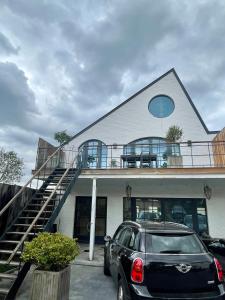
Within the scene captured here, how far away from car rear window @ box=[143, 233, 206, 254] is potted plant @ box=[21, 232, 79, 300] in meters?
1.54

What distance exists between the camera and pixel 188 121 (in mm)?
12633

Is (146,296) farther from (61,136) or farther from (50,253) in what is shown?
(61,136)

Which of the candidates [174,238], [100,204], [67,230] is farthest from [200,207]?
[174,238]

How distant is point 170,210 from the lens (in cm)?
1026

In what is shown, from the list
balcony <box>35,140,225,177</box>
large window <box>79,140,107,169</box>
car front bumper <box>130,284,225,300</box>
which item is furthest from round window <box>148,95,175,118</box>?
car front bumper <box>130,284,225,300</box>

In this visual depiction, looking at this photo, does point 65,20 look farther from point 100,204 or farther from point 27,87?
point 100,204

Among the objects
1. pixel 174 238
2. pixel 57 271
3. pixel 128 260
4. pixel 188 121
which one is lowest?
pixel 57 271

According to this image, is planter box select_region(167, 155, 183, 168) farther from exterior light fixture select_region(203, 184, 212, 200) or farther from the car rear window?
the car rear window

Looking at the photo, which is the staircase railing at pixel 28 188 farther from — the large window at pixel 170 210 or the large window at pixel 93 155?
the large window at pixel 170 210

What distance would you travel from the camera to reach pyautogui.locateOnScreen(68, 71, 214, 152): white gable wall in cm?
1262

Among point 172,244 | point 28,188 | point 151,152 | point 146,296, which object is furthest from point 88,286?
point 151,152

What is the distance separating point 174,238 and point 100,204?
768 centimetres

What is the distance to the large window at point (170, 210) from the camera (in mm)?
10039

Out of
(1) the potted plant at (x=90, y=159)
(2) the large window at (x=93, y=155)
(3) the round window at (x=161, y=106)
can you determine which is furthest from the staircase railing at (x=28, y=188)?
(3) the round window at (x=161, y=106)
